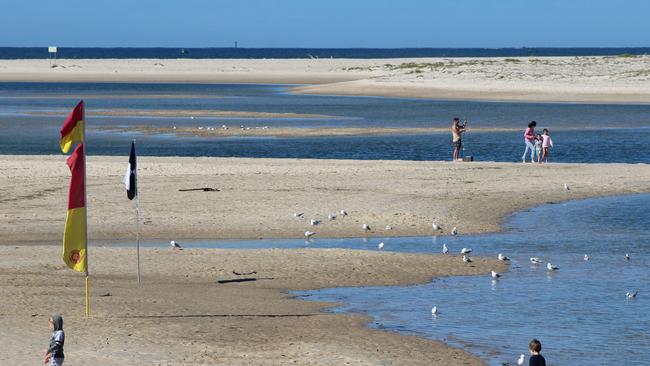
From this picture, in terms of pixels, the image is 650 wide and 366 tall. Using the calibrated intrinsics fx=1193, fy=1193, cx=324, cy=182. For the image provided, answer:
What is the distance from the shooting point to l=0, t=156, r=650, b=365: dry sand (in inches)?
586

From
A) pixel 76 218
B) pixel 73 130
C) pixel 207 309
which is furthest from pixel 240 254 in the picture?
pixel 73 130

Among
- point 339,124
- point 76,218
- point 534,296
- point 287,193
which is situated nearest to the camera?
point 76,218

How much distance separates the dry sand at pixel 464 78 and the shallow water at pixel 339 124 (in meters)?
5.23

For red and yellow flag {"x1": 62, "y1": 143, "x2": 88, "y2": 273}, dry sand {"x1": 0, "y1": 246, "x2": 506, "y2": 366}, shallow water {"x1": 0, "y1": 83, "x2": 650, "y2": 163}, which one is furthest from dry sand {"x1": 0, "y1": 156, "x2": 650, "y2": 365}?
shallow water {"x1": 0, "y1": 83, "x2": 650, "y2": 163}

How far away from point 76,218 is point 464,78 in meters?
71.0

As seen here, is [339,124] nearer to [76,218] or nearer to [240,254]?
[240,254]

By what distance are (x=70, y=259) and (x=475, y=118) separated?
138ft

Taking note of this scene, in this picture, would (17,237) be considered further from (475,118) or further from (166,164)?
(475,118)

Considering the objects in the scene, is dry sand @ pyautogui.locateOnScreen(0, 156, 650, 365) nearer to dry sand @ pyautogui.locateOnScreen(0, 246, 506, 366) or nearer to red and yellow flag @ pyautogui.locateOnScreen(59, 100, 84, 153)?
dry sand @ pyautogui.locateOnScreen(0, 246, 506, 366)

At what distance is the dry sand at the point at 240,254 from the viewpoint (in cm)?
1489

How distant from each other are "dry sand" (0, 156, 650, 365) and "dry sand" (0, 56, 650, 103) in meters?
41.0

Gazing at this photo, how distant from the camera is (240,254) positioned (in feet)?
69.9

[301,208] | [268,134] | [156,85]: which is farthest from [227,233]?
[156,85]

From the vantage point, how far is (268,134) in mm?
47406
